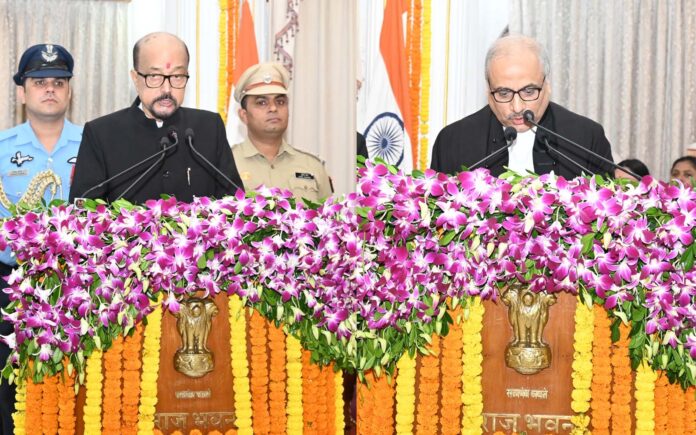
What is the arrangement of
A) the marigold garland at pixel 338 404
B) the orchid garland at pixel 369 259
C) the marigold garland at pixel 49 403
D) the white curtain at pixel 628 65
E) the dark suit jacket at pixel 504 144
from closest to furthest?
1. the orchid garland at pixel 369 259
2. the marigold garland at pixel 49 403
3. the marigold garland at pixel 338 404
4. the dark suit jacket at pixel 504 144
5. the white curtain at pixel 628 65

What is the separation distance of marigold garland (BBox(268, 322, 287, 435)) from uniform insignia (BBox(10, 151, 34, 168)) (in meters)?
1.92

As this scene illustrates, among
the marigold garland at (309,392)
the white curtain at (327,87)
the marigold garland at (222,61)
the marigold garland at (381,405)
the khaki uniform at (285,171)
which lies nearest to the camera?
the marigold garland at (381,405)

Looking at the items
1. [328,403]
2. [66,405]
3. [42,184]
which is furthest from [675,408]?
[42,184]

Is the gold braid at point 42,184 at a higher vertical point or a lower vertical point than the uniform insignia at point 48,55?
lower

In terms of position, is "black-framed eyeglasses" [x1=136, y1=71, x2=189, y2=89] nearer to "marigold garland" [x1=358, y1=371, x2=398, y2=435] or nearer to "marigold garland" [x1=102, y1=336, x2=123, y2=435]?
"marigold garland" [x1=102, y1=336, x2=123, y2=435]

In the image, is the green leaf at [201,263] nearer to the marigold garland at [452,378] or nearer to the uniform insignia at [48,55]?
the marigold garland at [452,378]

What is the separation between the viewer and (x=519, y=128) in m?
3.34

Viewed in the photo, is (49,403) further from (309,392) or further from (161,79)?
(161,79)

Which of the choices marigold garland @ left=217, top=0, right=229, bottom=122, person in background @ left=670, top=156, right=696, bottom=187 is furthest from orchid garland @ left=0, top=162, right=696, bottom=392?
marigold garland @ left=217, top=0, right=229, bottom=122

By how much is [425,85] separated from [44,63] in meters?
3.25

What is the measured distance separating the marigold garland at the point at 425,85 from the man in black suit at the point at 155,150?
3.36m

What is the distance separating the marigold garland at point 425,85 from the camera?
22.4 feet

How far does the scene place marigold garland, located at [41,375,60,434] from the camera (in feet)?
9.09

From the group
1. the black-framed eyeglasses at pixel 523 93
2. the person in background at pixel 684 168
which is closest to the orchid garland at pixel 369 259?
the black-framed eyeglasses at pixel 523 93
